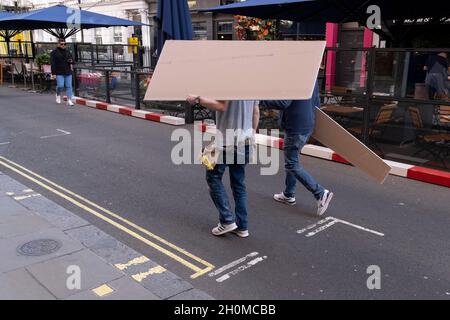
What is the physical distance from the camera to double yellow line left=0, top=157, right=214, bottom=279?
3924 millimetres

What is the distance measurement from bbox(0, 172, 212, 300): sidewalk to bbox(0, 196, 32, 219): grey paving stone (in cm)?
1

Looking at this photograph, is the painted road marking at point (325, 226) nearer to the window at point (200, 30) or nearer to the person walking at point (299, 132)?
the person walking at point (299, 132)

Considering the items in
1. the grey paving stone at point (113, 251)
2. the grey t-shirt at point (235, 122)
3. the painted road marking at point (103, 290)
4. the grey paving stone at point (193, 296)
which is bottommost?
the grey paving stone at point (193, 296)

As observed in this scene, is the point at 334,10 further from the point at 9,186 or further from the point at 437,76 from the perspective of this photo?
the point at 9,186

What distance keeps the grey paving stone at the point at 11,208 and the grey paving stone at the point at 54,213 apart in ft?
0.27

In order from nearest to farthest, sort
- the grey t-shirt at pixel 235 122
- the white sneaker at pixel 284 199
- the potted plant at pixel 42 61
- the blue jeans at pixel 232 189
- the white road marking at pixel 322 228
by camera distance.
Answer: the grey t-shirt at pixel 235 122
the blue jeans at pixel 232 189
the white road marking at pixel 322 228
the white sneaker at pixel 284 199
the potted plant at pixel 42 61

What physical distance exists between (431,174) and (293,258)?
3.25 meters

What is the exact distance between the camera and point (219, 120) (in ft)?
13.4

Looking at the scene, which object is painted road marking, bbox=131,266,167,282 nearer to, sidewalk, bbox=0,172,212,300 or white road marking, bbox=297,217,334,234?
sidewalk, bbox=0,172,212,300

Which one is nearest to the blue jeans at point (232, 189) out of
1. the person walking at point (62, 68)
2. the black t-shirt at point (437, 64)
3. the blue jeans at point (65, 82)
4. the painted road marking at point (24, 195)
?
the painted road marking at point (24, 195)

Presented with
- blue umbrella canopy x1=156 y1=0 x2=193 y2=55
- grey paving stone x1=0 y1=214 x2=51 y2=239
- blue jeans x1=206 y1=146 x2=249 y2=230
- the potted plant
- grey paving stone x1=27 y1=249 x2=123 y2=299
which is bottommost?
grey paving stone x1=27 y1=249 x2=123 y2=299

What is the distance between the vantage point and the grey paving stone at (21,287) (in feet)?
10.5

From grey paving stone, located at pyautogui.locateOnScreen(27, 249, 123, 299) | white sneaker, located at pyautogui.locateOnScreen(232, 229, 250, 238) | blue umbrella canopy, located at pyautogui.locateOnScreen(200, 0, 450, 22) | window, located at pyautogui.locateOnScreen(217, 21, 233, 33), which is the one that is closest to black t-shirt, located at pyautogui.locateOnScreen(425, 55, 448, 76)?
blue umbrella canopy, located at pyautogui.locateOnScreen(200, 0, 450, 22)
